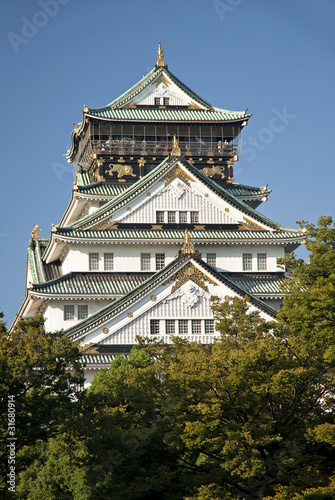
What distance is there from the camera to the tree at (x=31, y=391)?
34031 mm

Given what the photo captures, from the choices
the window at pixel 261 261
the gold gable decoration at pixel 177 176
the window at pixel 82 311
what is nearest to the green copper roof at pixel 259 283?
the window at pixel 261 261

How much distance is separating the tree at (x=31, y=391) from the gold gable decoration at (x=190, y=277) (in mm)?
17387

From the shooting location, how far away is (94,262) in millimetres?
58844

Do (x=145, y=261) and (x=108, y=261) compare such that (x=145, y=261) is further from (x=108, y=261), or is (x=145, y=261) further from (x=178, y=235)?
(x=178, y=235)

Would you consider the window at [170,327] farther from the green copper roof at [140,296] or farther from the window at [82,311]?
the window at [82,311]

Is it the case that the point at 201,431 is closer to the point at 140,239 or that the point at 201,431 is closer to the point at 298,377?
the point at 298,377

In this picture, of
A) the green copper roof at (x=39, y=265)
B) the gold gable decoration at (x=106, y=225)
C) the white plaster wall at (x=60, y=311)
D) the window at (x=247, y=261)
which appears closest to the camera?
the white plaster wall at (x=60, y=311)

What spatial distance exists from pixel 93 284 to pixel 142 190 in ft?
22.3

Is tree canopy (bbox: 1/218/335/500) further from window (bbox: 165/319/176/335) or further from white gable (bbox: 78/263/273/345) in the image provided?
window (bbox: 165/319/176/335)

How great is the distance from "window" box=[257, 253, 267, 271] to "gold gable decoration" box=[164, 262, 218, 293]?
7978 millimetres

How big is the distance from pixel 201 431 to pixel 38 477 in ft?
26.1

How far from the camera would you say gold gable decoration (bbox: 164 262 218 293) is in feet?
174

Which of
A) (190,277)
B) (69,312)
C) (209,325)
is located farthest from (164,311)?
(69,312)

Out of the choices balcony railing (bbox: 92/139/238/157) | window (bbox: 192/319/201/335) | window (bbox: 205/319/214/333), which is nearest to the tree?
window (bbox: 192/319/201/335)
